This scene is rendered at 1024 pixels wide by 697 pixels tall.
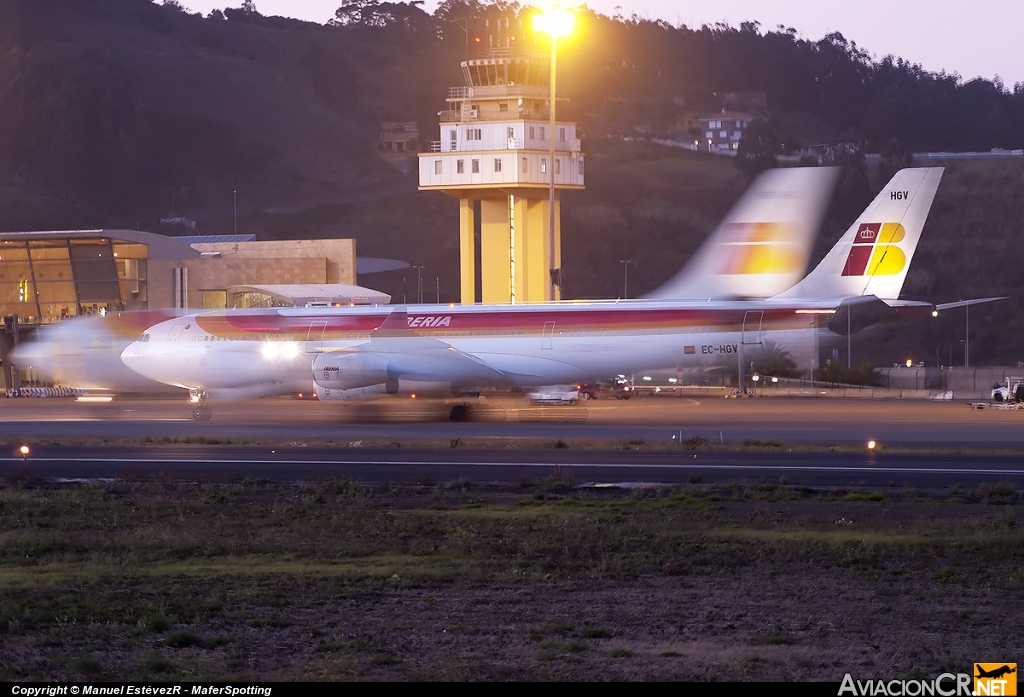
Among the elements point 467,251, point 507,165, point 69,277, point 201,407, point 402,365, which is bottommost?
point 201,407

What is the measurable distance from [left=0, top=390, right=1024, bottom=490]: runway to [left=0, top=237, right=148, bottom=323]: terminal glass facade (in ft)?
68.6

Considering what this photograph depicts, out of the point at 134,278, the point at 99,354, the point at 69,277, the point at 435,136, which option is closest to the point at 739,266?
the point at 99,354

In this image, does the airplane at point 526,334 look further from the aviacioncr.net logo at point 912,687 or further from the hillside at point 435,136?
the hillside at point 435,136

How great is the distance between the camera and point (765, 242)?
40.8 metres

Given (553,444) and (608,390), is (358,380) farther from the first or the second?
(608,390)

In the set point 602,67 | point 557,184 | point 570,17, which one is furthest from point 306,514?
point 602,67

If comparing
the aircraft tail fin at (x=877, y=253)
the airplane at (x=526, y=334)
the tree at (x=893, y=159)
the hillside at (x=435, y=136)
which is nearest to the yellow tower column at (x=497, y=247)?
the airplane at (x=526, y=334)

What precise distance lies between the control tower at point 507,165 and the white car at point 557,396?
59.2 ft

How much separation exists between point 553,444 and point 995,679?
19918 mm

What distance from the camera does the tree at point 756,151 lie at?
128 meters

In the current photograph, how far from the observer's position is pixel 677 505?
1934cm

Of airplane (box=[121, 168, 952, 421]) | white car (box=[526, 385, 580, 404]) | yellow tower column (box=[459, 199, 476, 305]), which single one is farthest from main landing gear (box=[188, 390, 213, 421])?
yellow tower column (box=[459, 199, 476, 305])

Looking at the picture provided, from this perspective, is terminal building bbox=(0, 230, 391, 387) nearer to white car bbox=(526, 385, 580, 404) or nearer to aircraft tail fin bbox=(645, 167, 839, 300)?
white car bbox=(526, 385, 580, 404)

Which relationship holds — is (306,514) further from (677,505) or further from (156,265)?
(156,265)
